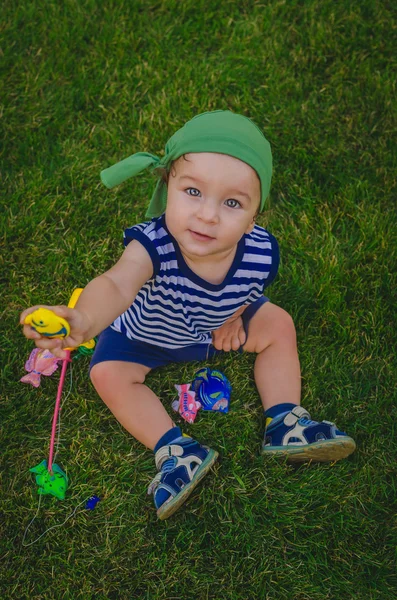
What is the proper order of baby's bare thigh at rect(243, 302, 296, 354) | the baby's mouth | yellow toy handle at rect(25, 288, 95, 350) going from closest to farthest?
1. yellow toy handle at rect(25, 288, 95, 350)
2. the baby's mouth
3. baby's bare thigh at rect(243, 302, 296, 354)

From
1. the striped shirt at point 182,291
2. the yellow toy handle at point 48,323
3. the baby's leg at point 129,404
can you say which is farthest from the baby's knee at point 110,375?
the yellow toy handle at point 48,323

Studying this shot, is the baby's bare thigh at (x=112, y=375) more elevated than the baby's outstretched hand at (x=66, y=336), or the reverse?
the baby's outstretched hand at (x=66, y=336)

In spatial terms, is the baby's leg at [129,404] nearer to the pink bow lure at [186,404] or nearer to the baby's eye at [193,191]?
the pink bow lure at [186,404]

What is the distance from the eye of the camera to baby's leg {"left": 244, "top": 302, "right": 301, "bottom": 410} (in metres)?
2.66

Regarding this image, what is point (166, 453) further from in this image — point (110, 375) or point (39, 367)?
point (39, 367)

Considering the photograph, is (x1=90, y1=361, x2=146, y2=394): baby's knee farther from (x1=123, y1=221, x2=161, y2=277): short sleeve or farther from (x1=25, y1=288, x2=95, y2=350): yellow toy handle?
(x1=25, y1=288, x2=95, y2=350): yellow toy handle

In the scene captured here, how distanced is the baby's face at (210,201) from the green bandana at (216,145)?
2 centimetres

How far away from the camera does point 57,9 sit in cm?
366

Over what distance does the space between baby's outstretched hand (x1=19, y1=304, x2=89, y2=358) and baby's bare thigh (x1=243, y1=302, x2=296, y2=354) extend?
1.07m

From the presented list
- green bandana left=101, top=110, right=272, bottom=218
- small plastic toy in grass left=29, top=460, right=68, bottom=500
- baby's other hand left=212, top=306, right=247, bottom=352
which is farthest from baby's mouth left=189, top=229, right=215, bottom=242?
small plastic toy in grass left=29, top=460, right=68, bottom=500

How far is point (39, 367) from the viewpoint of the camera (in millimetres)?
2627

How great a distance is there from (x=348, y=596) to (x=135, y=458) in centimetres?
87

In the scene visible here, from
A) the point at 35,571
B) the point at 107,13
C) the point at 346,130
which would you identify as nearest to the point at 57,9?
the point at 107,13

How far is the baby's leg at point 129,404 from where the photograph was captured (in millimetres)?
2514
